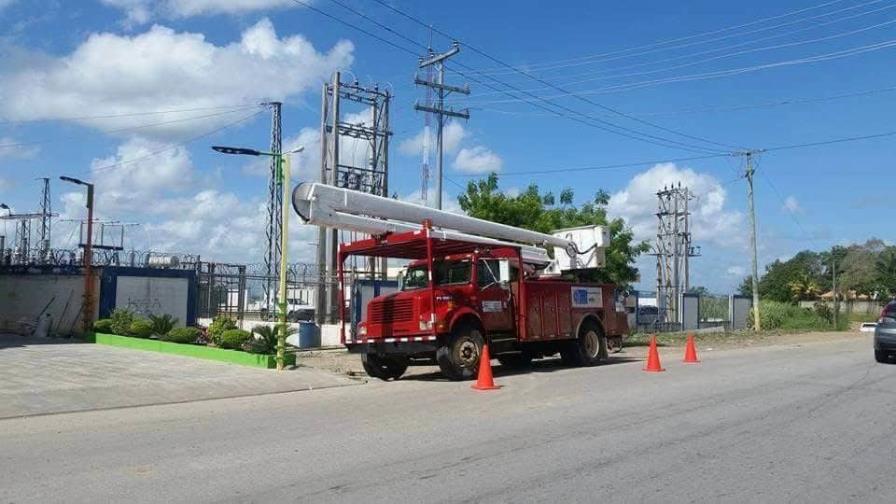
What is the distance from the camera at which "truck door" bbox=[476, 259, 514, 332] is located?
16.1m

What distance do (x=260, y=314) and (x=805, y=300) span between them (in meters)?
74.0

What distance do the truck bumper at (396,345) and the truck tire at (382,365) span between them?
1.06 feet

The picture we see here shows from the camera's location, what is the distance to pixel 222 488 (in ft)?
21.8

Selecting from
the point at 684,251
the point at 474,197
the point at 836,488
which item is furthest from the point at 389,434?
the point at 684,251

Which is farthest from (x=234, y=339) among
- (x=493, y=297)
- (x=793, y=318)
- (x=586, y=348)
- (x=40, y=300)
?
(x=793, y=318)

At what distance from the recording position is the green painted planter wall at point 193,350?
16688 millimetres

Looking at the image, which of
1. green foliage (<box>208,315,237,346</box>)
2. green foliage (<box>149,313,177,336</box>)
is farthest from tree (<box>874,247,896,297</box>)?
green foliage (<box>149,313,177,336</box>)

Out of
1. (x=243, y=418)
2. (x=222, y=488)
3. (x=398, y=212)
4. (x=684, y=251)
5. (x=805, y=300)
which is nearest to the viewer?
(x=222, y=488)

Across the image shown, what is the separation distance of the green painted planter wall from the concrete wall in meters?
2.59

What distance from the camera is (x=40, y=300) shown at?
85.8ft

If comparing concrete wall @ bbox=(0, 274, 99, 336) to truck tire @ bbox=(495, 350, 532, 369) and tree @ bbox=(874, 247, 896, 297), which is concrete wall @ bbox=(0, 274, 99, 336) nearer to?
truck tire @ bbox=(495, 350, 532, 369)

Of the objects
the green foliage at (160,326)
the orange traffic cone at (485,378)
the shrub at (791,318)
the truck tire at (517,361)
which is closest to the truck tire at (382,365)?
the orange traffic cone at (485,378)

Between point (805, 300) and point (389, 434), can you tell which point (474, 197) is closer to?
point (389, 434)

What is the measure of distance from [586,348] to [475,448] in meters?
11.2
